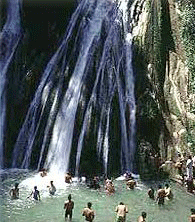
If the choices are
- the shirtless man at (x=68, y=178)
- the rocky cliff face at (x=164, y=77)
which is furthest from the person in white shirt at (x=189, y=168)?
the shirtless man at (x=68, y=178)

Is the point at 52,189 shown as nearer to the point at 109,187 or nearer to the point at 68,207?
the point at 109,187

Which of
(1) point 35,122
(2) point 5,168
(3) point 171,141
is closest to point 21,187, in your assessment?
(2) point 5,168

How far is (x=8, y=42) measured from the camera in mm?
24141

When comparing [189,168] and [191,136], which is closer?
[189,168]

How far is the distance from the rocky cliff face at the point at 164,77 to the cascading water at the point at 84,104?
551mm

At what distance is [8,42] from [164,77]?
839 cm

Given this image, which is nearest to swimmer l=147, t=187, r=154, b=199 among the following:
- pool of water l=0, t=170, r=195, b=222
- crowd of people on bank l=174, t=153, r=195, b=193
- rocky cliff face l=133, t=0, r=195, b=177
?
pool of water l=0, t=170, r=195, b=222

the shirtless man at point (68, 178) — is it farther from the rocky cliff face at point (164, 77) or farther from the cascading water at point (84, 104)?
the rocky cliff face at point (164, 77)

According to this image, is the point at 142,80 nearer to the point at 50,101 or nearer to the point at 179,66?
the point at 179,66

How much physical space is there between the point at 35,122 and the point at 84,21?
5.96 meters

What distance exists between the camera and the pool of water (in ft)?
49.5

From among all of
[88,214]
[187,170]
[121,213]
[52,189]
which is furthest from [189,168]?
[52,189]

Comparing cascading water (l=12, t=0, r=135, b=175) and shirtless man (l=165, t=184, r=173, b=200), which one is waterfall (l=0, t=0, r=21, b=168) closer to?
cascading water (l=12, t=0, r=135, b=175)

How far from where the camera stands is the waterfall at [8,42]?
2208cm
